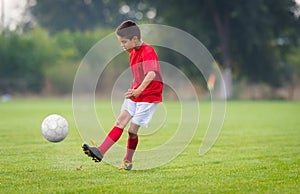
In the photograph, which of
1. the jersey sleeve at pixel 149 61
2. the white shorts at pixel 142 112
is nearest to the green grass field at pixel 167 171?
the white shorts at pixel 142 112

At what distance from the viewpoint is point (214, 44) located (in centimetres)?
3956

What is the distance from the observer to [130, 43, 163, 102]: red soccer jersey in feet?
23.6

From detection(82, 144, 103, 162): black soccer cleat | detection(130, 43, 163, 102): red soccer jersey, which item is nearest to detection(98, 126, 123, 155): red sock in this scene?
detection(82, 144, 103, 162): black soccer cleat

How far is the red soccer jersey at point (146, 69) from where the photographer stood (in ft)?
23.6

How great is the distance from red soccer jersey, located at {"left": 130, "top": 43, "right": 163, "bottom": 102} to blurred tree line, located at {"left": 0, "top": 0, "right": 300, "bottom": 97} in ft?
98.3

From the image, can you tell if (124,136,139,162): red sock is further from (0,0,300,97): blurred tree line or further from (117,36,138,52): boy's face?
(0,0,300,97): blurred tree line

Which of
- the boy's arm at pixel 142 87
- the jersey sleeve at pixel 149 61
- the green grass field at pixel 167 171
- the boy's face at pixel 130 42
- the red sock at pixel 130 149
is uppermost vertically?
the boy's face at pixel 130 42

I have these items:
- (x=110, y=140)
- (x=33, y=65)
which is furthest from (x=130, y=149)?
(x=33, y=65)

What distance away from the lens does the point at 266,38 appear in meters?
39.1

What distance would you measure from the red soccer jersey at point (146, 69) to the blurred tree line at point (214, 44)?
29947 millimetres

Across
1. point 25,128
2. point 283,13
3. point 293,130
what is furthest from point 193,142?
point 283,13

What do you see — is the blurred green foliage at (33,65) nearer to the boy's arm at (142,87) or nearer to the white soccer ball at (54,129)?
the white soccer ball at (54,129)

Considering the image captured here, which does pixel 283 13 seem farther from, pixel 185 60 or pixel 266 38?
pixel 185 60

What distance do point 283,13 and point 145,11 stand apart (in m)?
9.88
